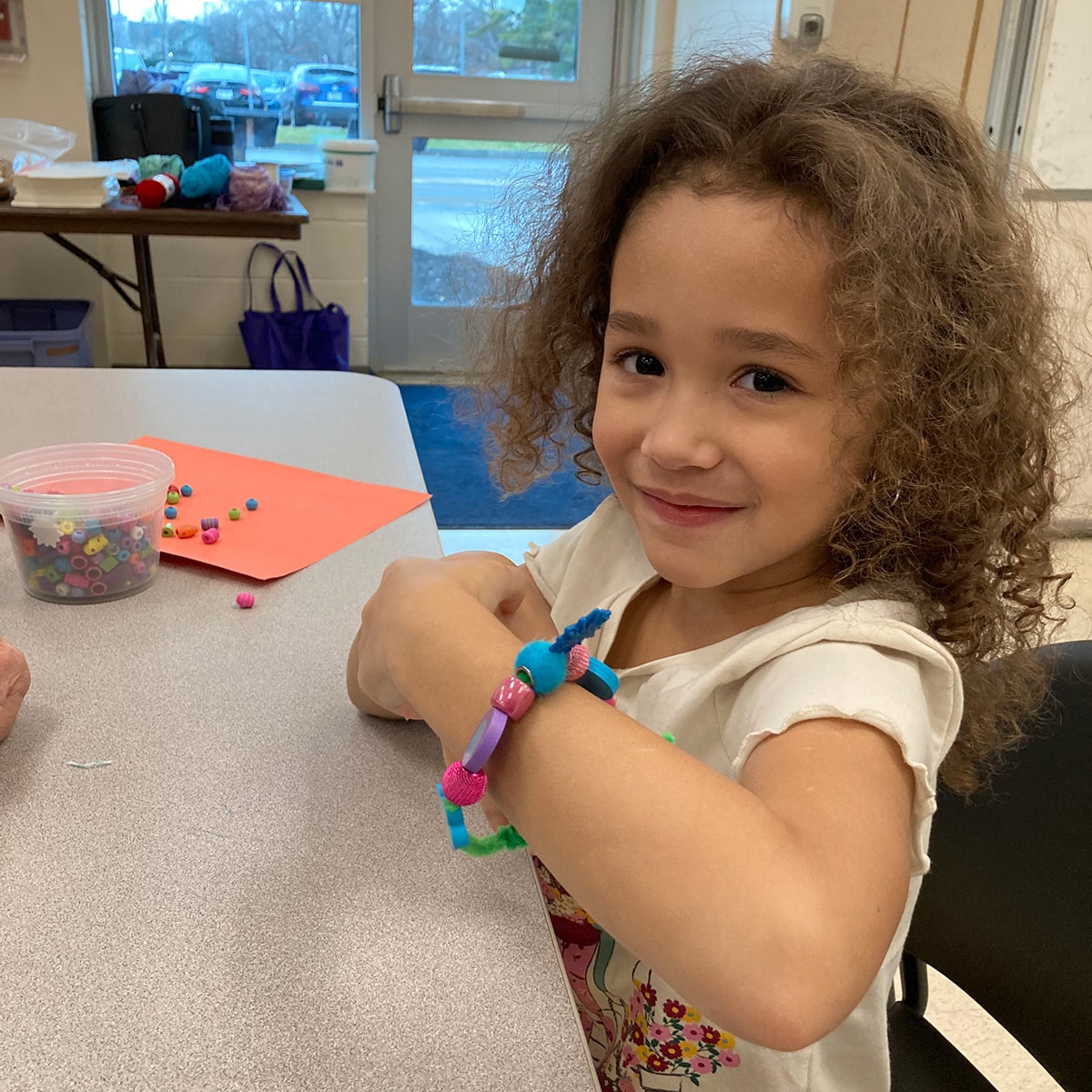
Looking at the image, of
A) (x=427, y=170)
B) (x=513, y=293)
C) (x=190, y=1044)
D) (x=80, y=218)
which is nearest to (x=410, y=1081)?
(x=190, y=1044)

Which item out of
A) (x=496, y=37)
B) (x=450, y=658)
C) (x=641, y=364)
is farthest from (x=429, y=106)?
(x=450, y=658)

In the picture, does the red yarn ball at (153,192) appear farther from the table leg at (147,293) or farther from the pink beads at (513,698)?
the pink beads at (513,698)

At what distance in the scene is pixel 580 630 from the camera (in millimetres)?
475

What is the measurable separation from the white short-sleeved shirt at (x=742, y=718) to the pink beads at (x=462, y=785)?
10cm

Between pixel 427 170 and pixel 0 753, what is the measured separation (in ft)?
11.9

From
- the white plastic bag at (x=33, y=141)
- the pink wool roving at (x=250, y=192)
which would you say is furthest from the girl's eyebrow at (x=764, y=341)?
the white plastic bag at (x=33, y=141)

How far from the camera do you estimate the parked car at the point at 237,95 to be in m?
3.53

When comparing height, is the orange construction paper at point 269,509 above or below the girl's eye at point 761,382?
below

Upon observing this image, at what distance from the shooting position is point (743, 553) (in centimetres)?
61

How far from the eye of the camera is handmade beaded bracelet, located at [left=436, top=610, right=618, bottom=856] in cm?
48

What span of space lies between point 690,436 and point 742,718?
0.16 metres

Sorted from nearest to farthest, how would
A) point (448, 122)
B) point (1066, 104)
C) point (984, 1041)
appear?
point (984, 1041)
point (1066, 104)
point (448, 122)

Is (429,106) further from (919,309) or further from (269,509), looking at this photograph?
(919,309)

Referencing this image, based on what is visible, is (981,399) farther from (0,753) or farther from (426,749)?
(0,753)
